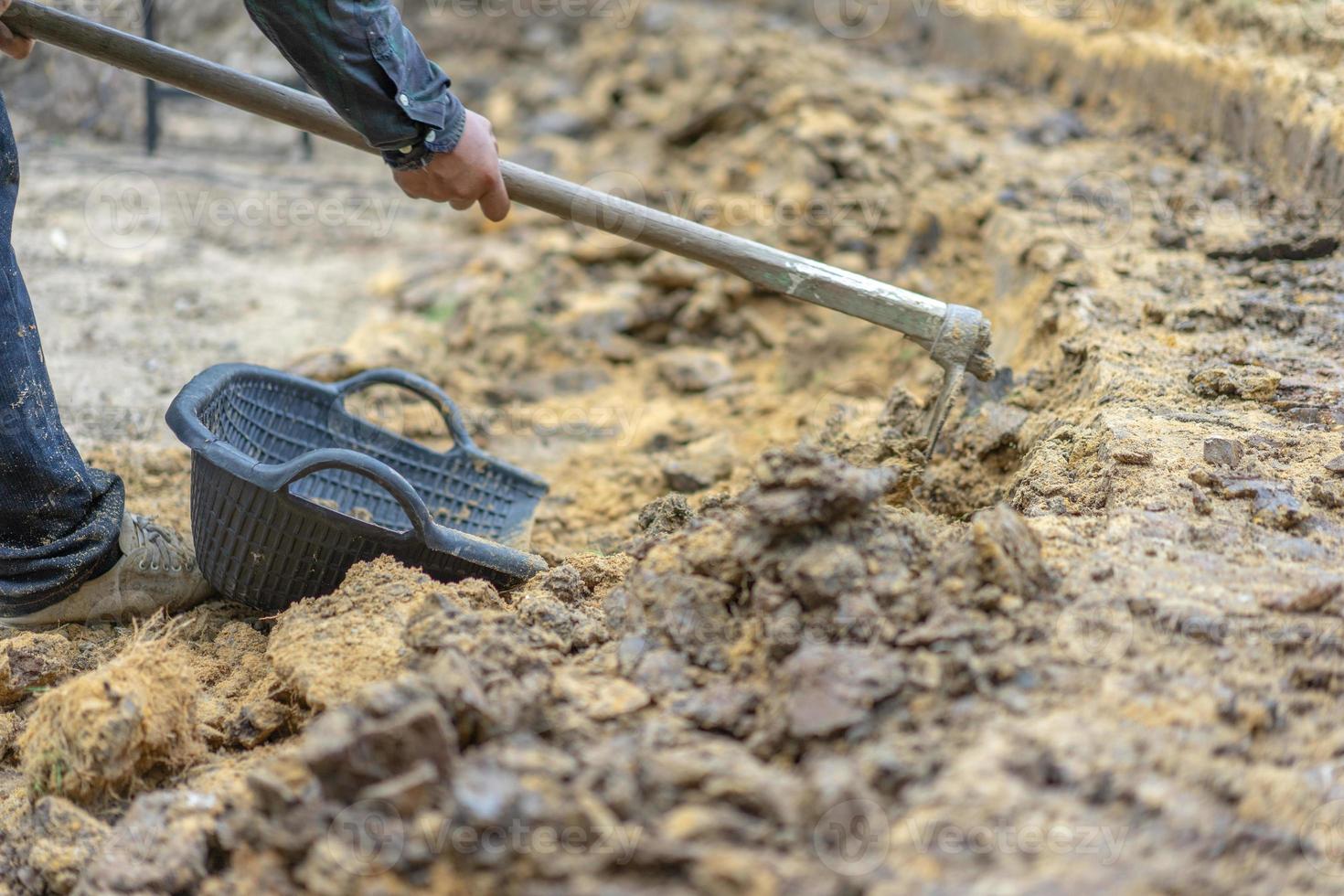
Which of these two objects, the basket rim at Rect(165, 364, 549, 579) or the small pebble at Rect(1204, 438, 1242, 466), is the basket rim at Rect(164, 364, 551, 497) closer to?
the basket rim at Rect(165, 364, 549, 579)

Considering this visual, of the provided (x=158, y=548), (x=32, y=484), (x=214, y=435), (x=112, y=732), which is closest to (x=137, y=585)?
(x=158, y=548)

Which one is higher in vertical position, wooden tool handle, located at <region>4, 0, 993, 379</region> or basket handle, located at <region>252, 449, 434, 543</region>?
wooden tool handle, located at <region>4, 0, 993, 379</region>

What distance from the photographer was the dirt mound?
5.48ft

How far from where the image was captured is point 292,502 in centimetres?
214

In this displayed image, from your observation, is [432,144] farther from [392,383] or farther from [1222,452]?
[1222,452]

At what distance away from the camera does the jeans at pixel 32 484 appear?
2.21 metres

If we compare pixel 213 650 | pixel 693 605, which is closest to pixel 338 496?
pixel 213 650

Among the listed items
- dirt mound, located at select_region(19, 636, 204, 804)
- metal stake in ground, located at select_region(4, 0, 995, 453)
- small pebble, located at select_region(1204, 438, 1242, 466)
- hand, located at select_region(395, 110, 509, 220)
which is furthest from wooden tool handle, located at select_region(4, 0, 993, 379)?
dirt mound, located at select_region(19, 636, 204, 804)

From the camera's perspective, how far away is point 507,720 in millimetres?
1434

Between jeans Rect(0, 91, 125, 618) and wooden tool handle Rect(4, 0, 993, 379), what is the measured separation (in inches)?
12.7

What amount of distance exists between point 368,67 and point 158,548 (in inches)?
47.2

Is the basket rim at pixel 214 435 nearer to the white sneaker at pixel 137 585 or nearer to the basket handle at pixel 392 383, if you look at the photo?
the basket handle at pixel 392 383

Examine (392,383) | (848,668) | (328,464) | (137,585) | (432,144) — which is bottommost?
(137,585)

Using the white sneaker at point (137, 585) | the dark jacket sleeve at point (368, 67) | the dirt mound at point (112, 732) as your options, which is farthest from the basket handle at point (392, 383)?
the dirt mound at point (112, 732)
